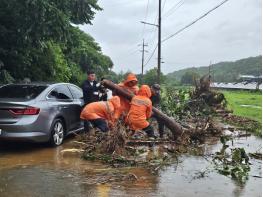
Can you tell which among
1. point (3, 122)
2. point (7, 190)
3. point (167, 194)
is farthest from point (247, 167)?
point (3, 122)

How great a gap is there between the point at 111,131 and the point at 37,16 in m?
4.72

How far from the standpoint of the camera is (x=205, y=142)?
11.0 meters

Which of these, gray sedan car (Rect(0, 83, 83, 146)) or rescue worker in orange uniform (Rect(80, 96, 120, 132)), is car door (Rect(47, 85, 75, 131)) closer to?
gray sedan car (Rect(0, 83, 83, 146))

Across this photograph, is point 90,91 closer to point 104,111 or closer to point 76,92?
point 76,92

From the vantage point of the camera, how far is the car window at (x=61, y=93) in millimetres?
9655

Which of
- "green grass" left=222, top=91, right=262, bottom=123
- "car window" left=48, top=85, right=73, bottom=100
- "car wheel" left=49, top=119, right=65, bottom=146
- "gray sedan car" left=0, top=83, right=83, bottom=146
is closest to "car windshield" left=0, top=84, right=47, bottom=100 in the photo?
"gray sedan car" left=0, top=83, right=83, bottom=146

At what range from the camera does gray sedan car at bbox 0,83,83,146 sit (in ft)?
27.8

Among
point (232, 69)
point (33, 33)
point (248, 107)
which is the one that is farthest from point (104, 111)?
point (232, 69)

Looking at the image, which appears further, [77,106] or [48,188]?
[77,106]

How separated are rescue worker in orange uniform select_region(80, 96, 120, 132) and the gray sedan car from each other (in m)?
0.70

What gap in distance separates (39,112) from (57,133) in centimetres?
94

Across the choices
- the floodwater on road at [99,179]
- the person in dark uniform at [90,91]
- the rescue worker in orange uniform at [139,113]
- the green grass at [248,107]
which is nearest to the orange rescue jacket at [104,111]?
the rescue worker in orange uniform at [139,113]

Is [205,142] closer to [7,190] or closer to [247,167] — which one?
[247,167]

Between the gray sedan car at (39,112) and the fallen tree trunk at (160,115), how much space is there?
Result: 3.60ft
